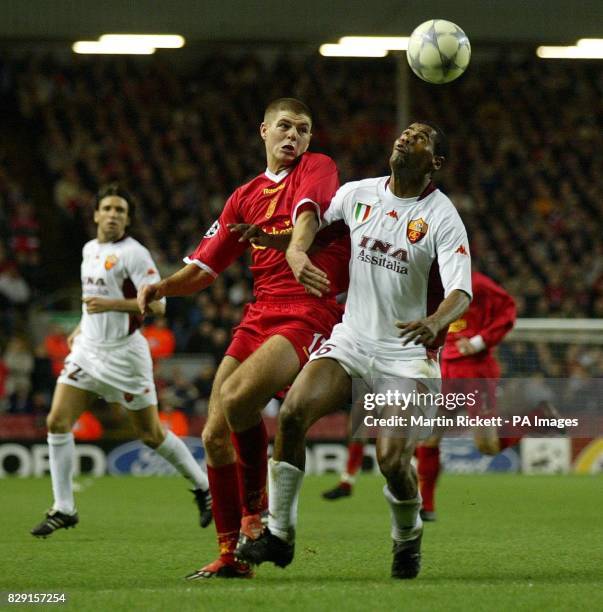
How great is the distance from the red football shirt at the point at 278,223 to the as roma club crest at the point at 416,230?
44 centimetres

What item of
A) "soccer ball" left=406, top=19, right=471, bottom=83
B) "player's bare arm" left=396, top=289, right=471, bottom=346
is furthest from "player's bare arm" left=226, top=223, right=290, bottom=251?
"soccer ball" left=406, top=19, right=471, bottom=83

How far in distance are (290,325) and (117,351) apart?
3151 mm

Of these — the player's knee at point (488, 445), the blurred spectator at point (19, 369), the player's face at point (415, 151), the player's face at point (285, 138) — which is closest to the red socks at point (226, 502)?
the player's face at point (285, 138)

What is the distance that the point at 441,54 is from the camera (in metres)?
7.32

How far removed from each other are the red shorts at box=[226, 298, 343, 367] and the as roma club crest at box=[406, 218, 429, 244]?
63 cm

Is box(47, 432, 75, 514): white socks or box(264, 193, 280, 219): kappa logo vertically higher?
box(264, 193, 280, 219): kappa logo

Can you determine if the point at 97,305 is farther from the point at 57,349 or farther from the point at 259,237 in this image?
the point at 57,349

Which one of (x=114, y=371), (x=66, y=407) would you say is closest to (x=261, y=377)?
(x=66, y=407)

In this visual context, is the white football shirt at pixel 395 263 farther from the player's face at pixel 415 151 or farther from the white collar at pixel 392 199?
the player's face at pixel 415 151

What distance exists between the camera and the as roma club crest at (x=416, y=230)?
582 centimetres

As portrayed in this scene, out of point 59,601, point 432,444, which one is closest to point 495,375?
point 432,444

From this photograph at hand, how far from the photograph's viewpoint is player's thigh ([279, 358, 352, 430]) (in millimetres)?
5562

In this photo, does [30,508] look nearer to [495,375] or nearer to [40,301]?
[495,375]

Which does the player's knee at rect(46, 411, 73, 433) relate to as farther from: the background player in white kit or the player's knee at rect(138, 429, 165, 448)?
the player's knee at rect(138, 429, 165, 448)
